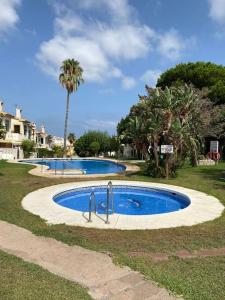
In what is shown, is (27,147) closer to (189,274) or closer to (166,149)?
(166,149)

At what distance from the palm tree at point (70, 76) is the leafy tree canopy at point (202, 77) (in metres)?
12.9

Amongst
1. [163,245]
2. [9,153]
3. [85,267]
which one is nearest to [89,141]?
[9,153]

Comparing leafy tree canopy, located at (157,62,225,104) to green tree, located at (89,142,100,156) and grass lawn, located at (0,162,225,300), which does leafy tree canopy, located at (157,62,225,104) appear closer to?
green tree, located at (89,142,100,156)

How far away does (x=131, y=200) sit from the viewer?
15922mm

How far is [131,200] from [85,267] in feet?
31.9

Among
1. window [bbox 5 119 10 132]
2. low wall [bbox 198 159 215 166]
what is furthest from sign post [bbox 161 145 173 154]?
window [bbox 5 119 10 132]

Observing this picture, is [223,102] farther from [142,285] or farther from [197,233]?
[142,285]

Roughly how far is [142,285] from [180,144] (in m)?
16.6

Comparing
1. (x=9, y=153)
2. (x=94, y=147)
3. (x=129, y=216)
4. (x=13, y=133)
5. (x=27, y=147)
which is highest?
(x=13, y=133)

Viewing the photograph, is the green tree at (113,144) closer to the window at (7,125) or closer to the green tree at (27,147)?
the green tree at (27,147)

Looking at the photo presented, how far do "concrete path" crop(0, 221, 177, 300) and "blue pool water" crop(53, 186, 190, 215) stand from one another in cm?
525

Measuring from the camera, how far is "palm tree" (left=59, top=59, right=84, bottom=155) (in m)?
45.0

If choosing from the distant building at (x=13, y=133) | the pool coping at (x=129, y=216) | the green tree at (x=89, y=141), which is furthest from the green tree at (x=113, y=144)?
the pool coping at (x=129, y=216)

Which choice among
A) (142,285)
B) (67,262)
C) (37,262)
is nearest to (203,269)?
(142,285)
